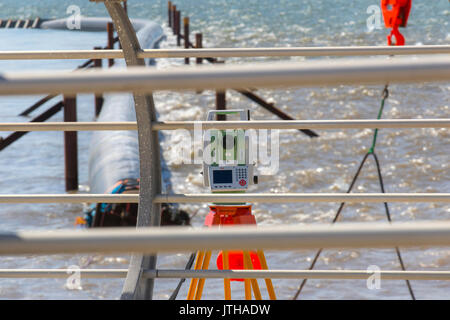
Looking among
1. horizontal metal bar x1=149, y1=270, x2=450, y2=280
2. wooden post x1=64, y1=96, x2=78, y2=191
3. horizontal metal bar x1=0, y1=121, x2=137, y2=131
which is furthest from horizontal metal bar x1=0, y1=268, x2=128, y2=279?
wooden post x1=64, y1=96, x2=78, y2=191

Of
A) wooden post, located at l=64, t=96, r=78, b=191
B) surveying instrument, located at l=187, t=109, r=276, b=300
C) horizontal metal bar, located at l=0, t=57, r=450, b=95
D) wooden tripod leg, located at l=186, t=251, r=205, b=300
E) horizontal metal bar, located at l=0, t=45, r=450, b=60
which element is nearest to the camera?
horizontal metal bar, located at l=0, t=57, r=450, b=95

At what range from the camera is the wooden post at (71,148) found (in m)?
9.98

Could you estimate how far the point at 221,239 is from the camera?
0.93 meters

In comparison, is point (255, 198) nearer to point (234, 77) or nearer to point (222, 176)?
point (222, 176)

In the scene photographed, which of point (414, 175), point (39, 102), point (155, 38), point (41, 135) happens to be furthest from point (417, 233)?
point (155, 38)

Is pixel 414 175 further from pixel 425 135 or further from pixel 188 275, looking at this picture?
pixel 188 275

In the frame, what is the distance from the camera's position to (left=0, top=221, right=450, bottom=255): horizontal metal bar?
908 millimetres

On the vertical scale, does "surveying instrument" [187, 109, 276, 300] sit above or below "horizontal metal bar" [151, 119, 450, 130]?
below

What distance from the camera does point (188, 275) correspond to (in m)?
2.14

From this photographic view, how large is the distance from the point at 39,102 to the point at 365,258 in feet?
30.6

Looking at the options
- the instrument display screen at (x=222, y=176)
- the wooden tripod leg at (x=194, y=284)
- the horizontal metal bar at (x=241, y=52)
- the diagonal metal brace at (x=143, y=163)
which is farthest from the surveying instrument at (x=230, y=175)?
the horizontal metal bar at (x=241, y=52)

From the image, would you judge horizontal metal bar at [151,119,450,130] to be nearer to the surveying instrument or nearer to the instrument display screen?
the surveying instrument

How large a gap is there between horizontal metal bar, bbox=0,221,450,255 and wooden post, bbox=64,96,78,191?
9180 millimetres

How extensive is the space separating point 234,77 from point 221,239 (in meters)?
0.21
